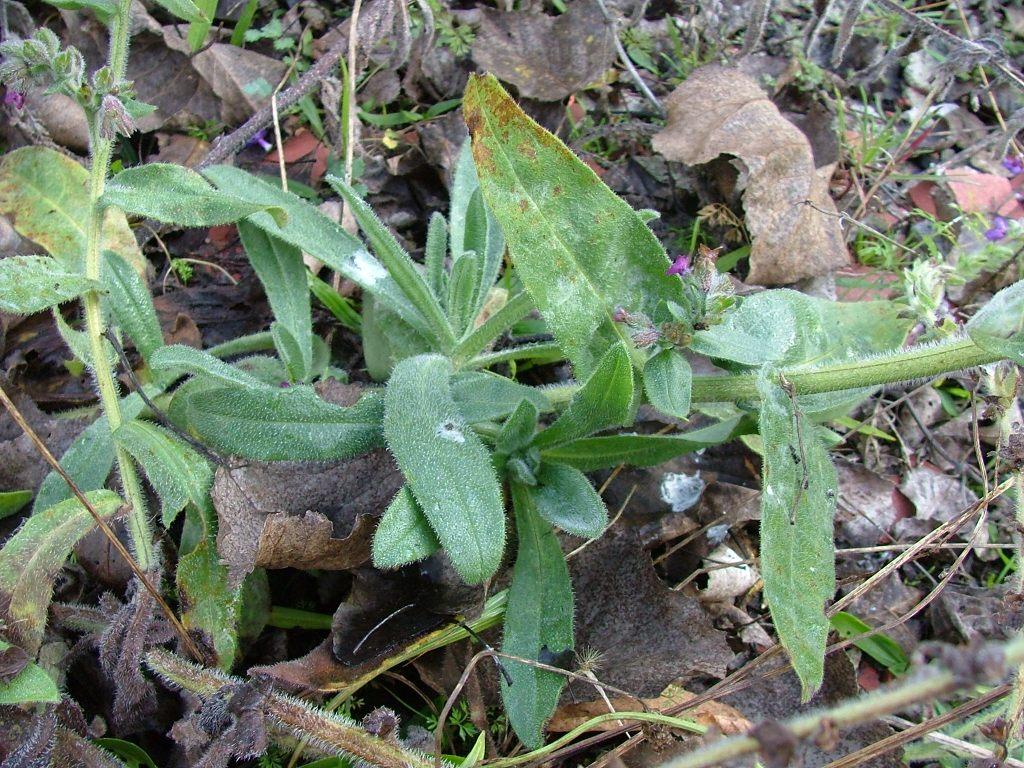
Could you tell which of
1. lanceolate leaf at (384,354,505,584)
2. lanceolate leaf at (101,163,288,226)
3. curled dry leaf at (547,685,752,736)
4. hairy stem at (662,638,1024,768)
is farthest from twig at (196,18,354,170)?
hairy stem at (662,638,1024,768)

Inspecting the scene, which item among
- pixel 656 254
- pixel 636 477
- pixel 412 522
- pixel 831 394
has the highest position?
pixel 656 254

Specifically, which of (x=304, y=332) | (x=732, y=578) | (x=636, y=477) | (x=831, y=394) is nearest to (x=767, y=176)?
(x=831, y=394)

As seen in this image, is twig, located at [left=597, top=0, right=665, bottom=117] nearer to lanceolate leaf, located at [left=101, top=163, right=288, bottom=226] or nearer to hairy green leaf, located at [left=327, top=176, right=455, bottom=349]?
hairy green leaf, located at [left=327, top=176, right=455, bottom=349]

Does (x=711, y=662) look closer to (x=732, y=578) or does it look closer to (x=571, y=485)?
(x=732, y=578)

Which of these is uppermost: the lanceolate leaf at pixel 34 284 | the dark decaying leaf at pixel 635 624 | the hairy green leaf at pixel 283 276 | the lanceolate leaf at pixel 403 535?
the lanceolate leaf at pixel 34 284

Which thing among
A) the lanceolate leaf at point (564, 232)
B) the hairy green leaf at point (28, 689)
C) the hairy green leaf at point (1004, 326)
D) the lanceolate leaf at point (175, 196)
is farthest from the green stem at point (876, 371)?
the hairy green leaf at point (28, 689)

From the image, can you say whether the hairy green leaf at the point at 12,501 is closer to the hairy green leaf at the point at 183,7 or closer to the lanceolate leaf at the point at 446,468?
the lanceolate leaf at the point at 446,468

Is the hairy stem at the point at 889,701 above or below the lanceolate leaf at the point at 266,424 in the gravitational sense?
above
